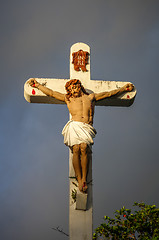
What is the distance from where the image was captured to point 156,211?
23.1 ft

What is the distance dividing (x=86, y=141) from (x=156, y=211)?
1792mm

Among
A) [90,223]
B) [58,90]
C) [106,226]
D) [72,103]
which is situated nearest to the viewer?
[106,226]

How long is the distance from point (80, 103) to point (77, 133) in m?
0.79

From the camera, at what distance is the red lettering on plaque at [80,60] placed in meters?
8.91

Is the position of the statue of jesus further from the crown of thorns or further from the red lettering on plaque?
the red lettering on plaque

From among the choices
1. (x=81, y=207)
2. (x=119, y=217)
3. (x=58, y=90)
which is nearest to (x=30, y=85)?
(x=58, y=90)

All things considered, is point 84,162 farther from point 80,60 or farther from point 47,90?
point 80,60

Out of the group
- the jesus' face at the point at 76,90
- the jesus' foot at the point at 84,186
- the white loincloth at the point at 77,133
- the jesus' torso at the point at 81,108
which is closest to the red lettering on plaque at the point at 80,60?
the jesus' face at the point at 76,90

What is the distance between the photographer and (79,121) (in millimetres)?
7688

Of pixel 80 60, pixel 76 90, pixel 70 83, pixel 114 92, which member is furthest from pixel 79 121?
pixel 80 60

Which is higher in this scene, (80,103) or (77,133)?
(80,103)

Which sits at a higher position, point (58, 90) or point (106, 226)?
point (58, 90)

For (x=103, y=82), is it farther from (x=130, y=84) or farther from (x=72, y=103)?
(x=72, y=103)

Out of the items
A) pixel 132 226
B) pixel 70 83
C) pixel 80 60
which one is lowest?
pixel 132 226
